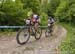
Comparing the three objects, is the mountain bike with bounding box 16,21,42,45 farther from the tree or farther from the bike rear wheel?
the tree

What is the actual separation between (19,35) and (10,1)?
6302 millimetres

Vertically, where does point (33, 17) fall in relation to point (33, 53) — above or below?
above

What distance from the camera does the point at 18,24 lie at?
640 inches

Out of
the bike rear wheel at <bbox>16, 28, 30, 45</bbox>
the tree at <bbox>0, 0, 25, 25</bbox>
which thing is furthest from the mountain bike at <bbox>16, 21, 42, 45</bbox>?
the tree at <bbox>0, 0, 25, 25</bbox>

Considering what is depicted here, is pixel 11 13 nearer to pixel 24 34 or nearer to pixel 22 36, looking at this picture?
pixel 24 34

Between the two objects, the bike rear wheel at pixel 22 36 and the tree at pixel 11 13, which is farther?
the tree at pixel 11 13

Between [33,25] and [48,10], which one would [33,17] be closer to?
[33,25]

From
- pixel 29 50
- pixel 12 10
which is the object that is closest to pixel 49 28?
pixel 12 10

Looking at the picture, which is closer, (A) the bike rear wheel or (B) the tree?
(A) the bike rear wheel

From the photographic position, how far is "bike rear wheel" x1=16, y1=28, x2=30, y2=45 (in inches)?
374

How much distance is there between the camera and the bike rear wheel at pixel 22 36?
31.1 feet

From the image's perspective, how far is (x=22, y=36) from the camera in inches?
379

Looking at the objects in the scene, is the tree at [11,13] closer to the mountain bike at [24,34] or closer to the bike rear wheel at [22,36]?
the mountain bike at [24,34]

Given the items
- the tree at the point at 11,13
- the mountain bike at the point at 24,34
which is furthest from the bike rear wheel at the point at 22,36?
the tree at the point at 11,13
